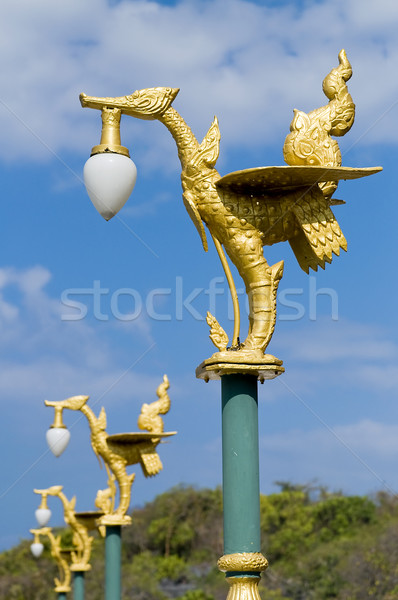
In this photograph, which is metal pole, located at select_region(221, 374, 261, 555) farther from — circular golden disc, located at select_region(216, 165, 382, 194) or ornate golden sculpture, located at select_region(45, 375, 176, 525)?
ornate golden sculpture, located at select_region(45, 375, 176, 525)

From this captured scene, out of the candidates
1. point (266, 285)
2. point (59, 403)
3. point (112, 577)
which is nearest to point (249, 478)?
point (266, 285)

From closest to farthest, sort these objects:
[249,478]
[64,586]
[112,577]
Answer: [249,478] → [112,577] → [64,586]

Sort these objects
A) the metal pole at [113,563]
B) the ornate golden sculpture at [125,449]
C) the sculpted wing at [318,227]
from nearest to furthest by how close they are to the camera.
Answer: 1. the sculpted wing at [318,227]
2. the metal pole at [113,563]
3. the ornate golden sculpture at [125,449]

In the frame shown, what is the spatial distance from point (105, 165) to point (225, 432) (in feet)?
4.11

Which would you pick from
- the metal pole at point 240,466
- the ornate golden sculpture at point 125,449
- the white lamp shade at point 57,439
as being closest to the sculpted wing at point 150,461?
the ornate golden sculpture at point 125,449

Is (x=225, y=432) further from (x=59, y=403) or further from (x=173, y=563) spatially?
(x=173, y=563)

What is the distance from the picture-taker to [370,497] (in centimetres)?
2706

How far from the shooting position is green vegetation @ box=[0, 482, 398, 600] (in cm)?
2231

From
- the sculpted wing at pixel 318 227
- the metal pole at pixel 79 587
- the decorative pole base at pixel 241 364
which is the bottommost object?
the decorative pole base at pixel 241 364

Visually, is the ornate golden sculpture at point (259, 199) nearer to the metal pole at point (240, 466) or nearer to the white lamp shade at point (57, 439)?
the metal pole at point (240, 466)

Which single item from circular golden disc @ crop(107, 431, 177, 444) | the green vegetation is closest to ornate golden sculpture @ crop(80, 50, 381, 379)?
circular golden disc @ crop(107, 431, 177, 444)

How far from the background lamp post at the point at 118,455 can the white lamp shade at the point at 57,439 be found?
15.1 inches

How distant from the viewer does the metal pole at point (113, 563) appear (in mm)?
8673

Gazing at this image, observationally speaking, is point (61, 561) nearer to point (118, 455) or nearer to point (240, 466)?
point (118, 455)
